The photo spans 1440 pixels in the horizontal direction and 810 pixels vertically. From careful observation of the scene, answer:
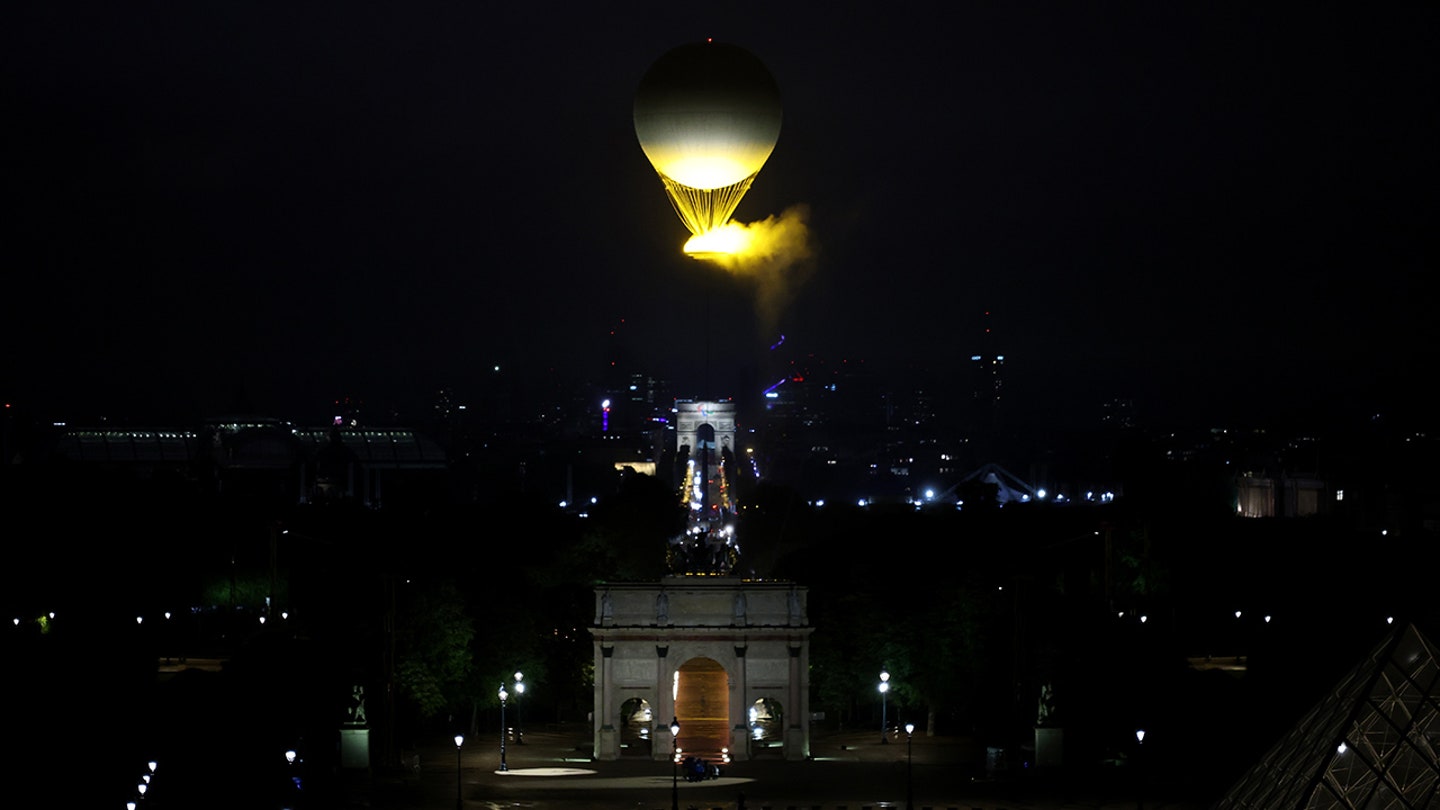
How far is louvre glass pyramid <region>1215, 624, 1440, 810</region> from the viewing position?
46.8 m

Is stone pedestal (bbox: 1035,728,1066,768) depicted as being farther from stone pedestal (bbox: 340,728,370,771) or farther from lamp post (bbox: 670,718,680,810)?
stone pedestal (bbox: 340,728,370,771)

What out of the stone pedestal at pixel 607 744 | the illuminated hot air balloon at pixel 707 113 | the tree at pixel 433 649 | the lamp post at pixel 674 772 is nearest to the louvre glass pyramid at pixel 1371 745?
the lamp post at pixel 674 772

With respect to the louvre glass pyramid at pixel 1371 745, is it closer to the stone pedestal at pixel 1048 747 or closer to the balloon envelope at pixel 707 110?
the stone pedestal at pixel 1048 747

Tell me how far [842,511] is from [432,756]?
119672 millimetres

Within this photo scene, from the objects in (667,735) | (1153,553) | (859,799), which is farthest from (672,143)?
(1153,553)

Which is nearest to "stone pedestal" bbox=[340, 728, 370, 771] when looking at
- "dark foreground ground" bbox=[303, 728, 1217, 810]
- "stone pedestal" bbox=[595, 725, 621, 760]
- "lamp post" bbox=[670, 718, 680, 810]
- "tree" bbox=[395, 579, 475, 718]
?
"dark foreground ground" bbox=[303, 728, 1217, 810]

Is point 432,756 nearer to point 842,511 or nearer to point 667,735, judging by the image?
point 667,735

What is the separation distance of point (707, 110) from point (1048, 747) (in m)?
25.3

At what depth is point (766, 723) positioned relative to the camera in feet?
275

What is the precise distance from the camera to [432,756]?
76.9 m

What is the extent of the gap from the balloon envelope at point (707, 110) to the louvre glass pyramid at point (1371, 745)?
39.1 metres

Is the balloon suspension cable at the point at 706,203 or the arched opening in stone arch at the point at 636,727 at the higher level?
the balloon suspension cable at the point at 706,203

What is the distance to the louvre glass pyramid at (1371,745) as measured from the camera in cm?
4675

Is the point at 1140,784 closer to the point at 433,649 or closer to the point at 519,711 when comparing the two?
the point at 433,649
